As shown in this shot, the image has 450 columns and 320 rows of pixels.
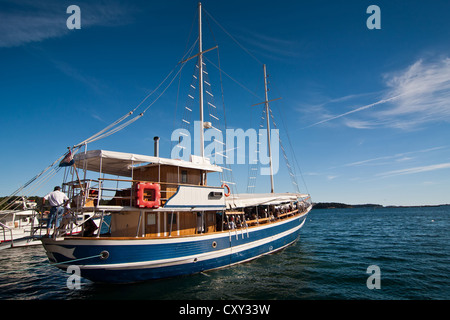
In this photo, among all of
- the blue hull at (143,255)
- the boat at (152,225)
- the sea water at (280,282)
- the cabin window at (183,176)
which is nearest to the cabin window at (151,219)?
the boat at (152,225)

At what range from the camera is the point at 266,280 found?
13.7 metres

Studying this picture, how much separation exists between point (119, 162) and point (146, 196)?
2.58 m

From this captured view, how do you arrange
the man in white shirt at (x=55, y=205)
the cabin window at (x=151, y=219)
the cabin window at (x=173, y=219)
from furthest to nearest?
1. the cabin window at (x=173, y=219)
2. the cabin window at (x=151, y=219)
3. the man in white shirt at (x=55, y=205)

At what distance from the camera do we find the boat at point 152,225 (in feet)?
35.9

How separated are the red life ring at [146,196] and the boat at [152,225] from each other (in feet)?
0.14

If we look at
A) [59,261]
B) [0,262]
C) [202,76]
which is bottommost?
[0,262]

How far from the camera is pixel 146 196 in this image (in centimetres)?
1198

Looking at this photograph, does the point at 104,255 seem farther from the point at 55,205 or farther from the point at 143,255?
the point at 55,205

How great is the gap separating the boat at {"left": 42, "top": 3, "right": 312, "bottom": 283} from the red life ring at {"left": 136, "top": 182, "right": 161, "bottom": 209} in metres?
0.04

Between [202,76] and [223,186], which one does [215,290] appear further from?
[202,76]

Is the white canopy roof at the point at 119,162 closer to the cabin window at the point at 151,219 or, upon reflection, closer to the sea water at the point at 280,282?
the cabin window at the point at 151,219

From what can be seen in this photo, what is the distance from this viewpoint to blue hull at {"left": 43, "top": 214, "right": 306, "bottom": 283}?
425 inches

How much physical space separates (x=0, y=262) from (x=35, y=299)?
563 inches
